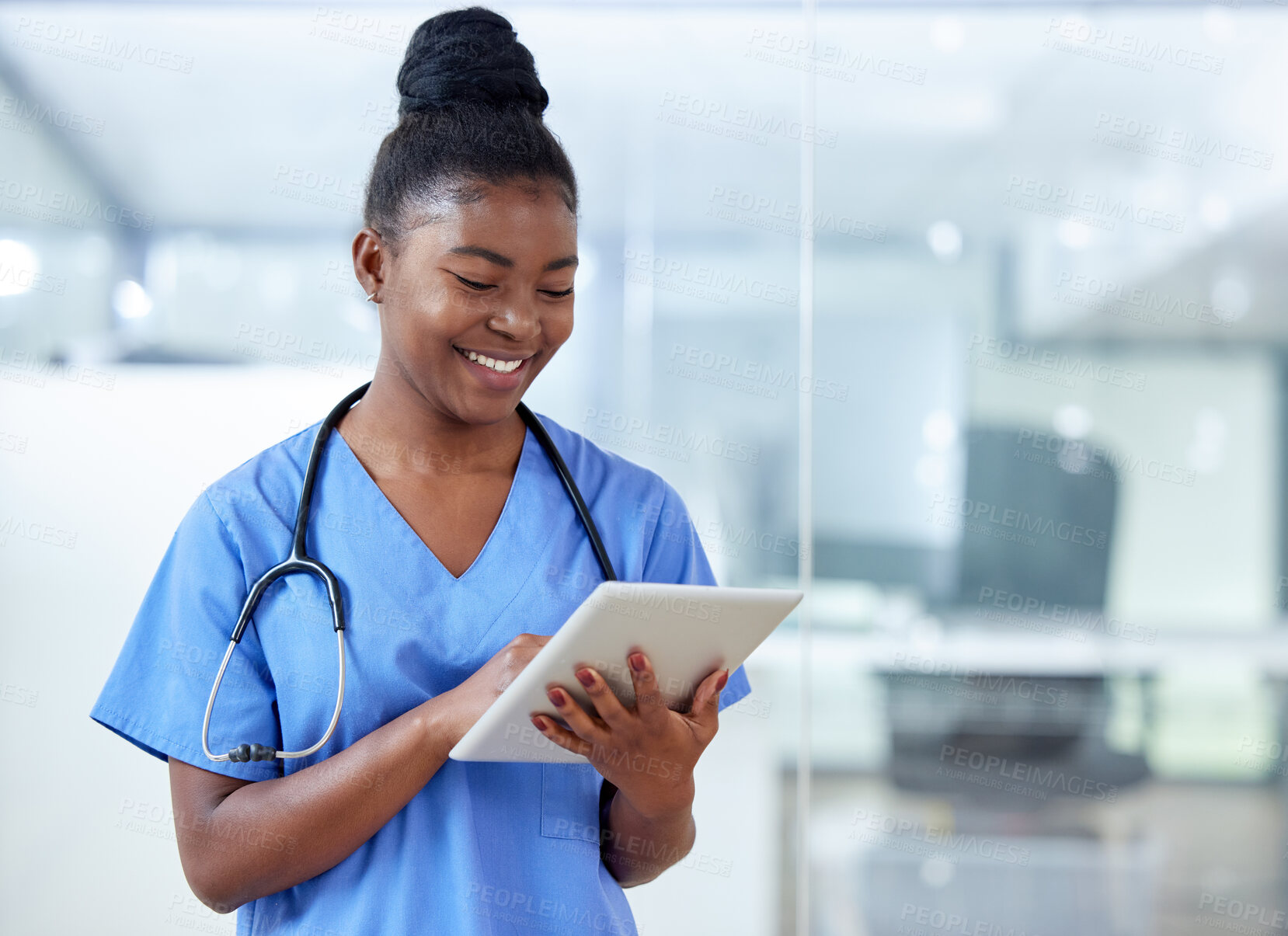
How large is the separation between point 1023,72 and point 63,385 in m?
1.85

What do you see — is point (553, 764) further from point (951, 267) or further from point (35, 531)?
point (951, 267)

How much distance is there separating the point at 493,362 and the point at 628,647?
0.28m

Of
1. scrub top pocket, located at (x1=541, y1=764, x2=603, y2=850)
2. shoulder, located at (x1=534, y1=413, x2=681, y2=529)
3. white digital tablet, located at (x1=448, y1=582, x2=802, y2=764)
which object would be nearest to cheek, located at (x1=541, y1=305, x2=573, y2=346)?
shoulder, located at (x1=534, y1=413, x2=681, y2=529)

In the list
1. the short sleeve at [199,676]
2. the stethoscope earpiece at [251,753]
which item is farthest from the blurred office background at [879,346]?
the stethoscope earpiece at [251,753]

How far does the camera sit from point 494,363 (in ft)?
2.81

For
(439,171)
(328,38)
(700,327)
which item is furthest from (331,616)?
(328,38)

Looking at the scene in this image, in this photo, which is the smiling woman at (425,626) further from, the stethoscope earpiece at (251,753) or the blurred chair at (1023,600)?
the blurred chair at (1023,600)

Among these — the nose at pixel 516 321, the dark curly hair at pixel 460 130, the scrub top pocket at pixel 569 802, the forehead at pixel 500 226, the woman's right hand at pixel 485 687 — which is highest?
the dark curly hair at pixel 460 130

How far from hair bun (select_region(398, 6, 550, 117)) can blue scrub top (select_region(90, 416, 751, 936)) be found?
1.02ft

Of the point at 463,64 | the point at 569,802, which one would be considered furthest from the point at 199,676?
the point at 463,64

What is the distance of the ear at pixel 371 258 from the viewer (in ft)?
2.92

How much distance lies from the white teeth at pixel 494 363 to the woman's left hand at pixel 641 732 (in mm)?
276

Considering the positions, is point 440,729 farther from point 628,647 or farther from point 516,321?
point 516,321

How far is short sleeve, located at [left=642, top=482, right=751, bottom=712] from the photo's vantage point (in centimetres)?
99
